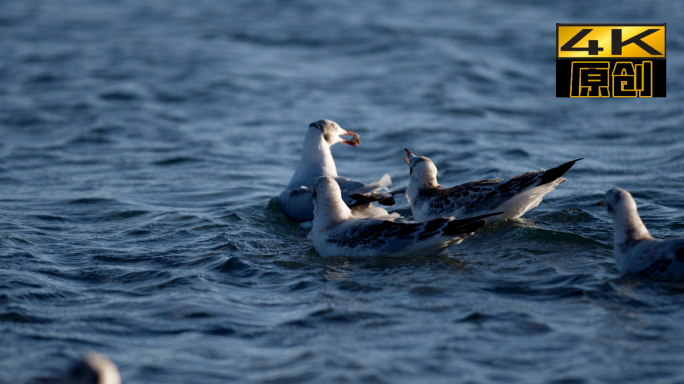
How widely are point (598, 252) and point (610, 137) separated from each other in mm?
7284

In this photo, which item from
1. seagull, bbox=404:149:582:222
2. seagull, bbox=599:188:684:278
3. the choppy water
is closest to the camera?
the choppy water

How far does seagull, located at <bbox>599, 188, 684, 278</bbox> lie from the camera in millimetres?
6234

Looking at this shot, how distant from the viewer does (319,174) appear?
32.4ft

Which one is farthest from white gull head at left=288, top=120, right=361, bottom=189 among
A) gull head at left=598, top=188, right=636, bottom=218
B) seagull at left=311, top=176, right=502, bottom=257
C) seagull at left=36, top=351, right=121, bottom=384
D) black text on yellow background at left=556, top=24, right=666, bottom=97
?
seagull at left=36, top=351, right=121, bottom=384

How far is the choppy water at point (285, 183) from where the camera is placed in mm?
5402

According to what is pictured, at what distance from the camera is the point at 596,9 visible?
2370 cm

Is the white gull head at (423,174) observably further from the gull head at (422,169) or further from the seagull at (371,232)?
the seagull at (371,232)

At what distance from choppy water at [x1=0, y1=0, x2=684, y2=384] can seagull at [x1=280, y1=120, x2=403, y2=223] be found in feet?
1.07

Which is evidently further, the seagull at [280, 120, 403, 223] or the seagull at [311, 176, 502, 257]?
the seagull at [280, 120, 403, 223]

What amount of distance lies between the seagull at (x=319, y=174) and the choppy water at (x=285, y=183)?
327 millimetres

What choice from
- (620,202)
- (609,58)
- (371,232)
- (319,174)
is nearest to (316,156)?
(319,174)

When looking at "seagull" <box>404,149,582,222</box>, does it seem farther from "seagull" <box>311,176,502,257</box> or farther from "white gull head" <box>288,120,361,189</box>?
"white gull head" <box>288,120,361,189</box>

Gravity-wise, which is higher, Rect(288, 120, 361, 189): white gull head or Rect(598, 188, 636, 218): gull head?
Rect(288, 120, 361, 189): white gull head

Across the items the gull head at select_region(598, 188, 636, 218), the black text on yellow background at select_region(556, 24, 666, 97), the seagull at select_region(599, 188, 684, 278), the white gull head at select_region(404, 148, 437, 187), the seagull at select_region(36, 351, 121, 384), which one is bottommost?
the seagull at select_region(36, 351, 121, 384)
